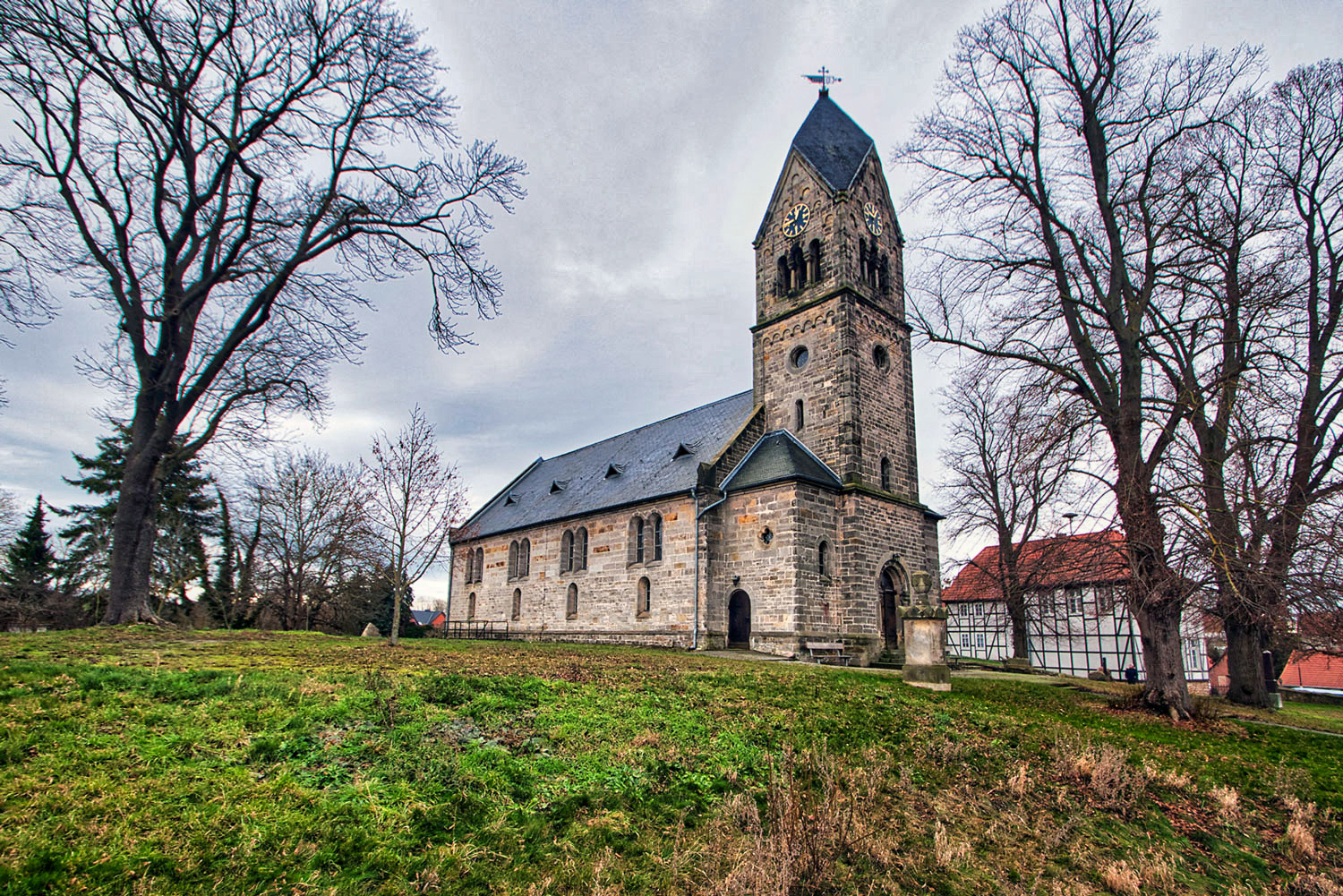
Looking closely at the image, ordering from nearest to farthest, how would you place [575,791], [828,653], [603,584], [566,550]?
1. [575,791]
2. [828,653]
3. [603,584]
4. [566,550]

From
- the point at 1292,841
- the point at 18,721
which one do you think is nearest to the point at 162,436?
the point at 18,721

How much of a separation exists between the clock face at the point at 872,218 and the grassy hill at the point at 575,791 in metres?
20.7

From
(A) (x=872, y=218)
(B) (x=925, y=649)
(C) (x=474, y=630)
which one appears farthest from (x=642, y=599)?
(A) (x=872, y=218)

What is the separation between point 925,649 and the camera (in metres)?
13.3

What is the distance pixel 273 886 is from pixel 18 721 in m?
2.79

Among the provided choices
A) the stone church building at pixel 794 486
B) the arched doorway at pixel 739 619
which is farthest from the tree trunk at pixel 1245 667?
the arched doorway at pixel 739 619

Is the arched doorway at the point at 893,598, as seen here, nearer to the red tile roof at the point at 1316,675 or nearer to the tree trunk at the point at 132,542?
the tree trunk at the point at 132,542

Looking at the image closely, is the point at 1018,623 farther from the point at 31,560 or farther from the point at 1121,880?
the point at 31,560

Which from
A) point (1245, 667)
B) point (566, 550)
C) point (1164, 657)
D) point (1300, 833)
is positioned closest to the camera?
point (1300, 833)

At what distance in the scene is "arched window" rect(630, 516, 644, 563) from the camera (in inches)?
1004

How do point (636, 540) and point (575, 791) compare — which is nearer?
point (575, 791)

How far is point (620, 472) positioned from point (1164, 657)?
849 inches

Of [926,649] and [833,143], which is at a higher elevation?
[833,143]

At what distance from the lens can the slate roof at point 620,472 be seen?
2572cm
